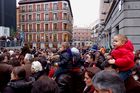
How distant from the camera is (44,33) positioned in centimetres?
9488

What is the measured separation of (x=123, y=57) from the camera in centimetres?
541

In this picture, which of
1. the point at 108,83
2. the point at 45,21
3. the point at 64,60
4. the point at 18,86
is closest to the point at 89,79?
the point at 18,86

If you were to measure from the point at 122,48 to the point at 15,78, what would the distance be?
190 cm

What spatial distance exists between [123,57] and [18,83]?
1.82 metres

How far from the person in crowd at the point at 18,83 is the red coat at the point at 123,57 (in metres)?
1.59

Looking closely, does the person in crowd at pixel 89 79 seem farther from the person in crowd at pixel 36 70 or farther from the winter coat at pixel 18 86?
the person in crowd at pixel 36 70

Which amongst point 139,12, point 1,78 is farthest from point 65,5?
point 1,78

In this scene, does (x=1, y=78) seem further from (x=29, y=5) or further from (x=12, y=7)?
(x=29, y=5)

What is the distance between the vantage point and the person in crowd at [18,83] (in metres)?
5.62

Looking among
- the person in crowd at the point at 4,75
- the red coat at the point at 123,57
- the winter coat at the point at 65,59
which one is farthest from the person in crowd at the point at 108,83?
the winter coat at the point at 65,59

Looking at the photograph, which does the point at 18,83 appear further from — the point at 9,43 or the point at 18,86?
the point at 9,43

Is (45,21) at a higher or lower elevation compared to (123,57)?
higher

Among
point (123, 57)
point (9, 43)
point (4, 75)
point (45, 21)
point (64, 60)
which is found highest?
point (45, 21)

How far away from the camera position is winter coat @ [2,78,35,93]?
561cm
